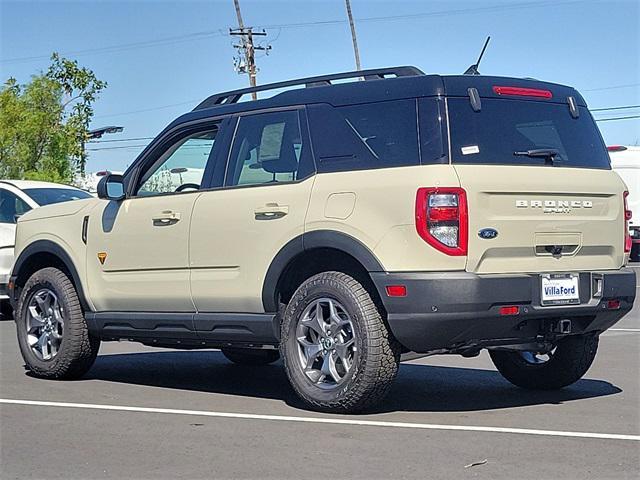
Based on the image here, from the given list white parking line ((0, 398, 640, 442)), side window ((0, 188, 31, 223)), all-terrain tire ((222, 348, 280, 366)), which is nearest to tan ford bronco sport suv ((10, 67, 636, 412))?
white parking line ((0, 398, 640, 442))

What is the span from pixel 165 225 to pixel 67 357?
1386 mm

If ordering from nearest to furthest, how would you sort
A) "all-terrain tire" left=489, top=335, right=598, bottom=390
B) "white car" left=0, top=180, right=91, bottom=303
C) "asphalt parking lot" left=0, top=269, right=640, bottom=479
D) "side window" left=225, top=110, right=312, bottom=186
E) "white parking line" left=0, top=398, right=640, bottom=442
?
"asphalt parking lot" left=0, top=269, right=640, bottom=479
"white parking line" left=0, top=398, right=640, bottom=442
"side window" left=225, top=110, right=312, bottom=186
"all-terrain tire" left=489, top=335, right=598, bottom=390
"white car" left=0, top=180, right=91, bottom=303

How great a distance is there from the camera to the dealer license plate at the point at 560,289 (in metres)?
7.16

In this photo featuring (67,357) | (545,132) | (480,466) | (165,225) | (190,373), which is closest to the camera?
(480,466)

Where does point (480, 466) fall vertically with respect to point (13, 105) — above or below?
below

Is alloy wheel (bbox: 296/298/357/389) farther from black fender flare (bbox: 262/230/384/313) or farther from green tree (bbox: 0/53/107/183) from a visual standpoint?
green tree (bbox: 0/53/107/183)

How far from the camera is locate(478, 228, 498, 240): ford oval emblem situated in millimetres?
6939

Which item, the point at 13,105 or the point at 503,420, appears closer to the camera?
the point at 503,420

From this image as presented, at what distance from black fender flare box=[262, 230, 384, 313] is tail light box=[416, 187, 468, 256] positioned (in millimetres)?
373

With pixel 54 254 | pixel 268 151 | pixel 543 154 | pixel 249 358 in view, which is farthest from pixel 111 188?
pixel 543 154

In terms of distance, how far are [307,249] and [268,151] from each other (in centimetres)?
89

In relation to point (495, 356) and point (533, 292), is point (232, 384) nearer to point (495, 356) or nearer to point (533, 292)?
point (495, 356)

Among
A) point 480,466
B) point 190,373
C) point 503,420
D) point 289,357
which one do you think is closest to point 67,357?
point 190,373

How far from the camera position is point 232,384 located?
9000 millimetres
